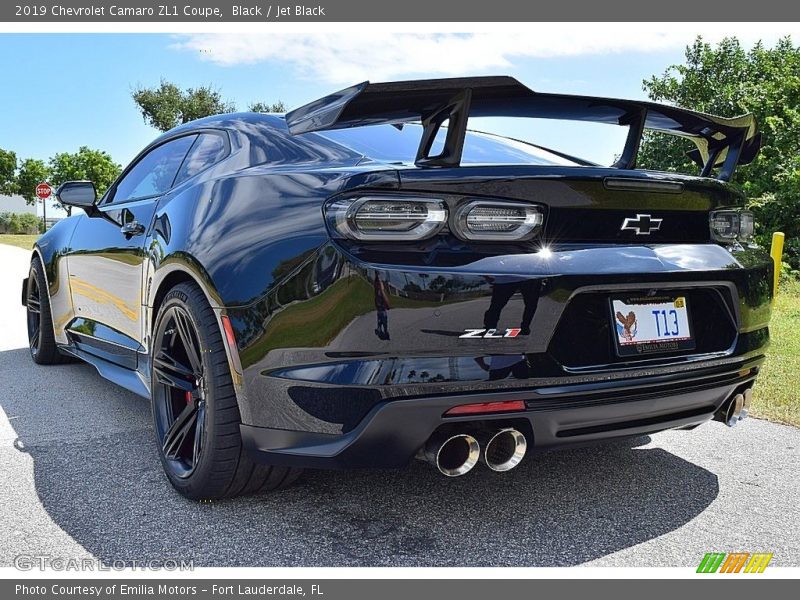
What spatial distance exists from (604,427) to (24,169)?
253 feet

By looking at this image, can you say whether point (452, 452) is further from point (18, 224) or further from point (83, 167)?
point (83, 167)

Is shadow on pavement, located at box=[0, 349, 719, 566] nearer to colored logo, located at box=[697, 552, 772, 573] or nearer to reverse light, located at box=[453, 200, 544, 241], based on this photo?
colored logo, located at box=[697, 552, 772, 573]

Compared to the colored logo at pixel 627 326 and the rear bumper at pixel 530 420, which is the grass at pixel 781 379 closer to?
the rear bumper at pixel 530 420

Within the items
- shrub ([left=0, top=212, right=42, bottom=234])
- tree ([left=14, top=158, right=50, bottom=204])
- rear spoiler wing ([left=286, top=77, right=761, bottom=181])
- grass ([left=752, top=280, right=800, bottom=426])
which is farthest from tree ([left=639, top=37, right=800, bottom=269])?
tree ([left=14, top=158, right=50, bottom=204])

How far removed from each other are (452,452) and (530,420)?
0.25 meters

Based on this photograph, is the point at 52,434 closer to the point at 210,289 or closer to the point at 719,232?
the point at 210,289

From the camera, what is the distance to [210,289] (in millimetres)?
2488

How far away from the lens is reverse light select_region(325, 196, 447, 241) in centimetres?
208

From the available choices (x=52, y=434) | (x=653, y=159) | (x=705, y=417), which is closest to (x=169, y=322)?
(x=52, y=434)

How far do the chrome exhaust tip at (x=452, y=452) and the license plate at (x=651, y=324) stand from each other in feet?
1.80

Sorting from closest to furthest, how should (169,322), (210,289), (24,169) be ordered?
1. (210,289)
2. (169,322)
3. (24,169)

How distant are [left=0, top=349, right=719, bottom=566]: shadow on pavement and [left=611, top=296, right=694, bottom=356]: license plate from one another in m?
0.62

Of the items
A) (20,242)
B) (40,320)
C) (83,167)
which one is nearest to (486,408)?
(40,320)

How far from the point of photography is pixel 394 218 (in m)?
2.08
